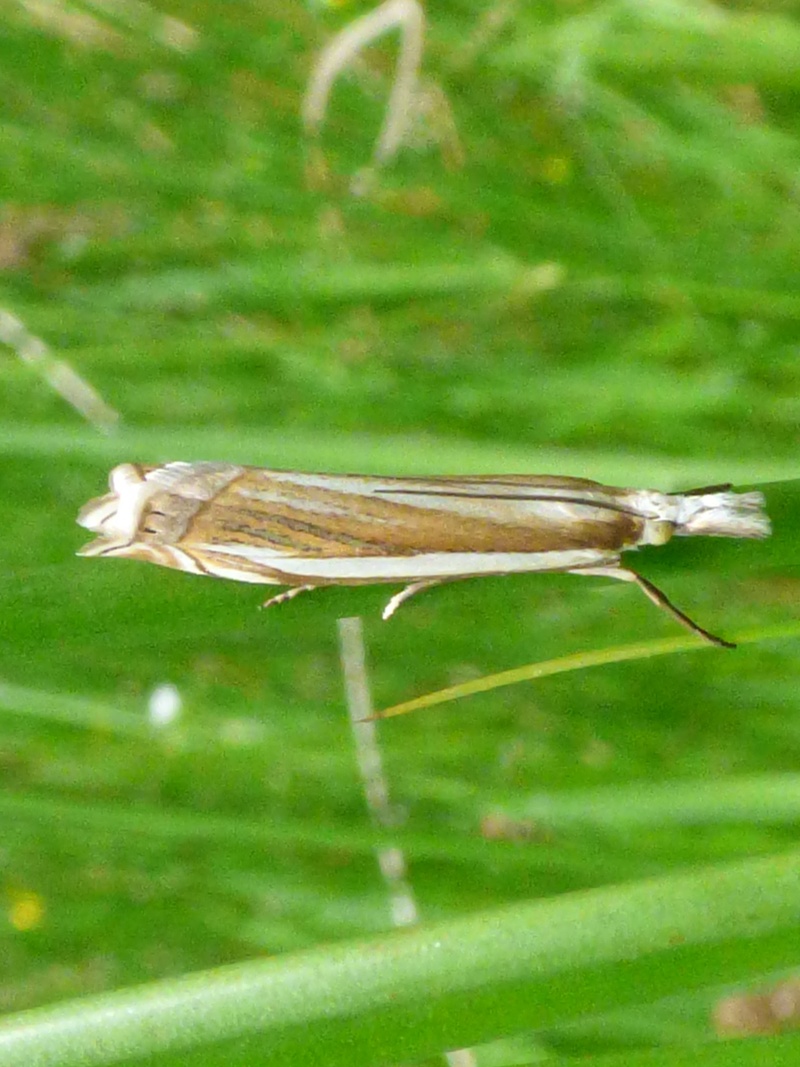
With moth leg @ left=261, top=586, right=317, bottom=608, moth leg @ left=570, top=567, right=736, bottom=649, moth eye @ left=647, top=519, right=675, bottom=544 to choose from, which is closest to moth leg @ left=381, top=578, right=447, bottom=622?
moth leg @ left=261, top=586, right=317, bottom=608

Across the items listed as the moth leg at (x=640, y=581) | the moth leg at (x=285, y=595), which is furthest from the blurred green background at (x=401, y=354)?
the moth leg at (x=285, y=595)

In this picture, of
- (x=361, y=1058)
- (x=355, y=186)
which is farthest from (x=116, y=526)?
(x=355, y=186)

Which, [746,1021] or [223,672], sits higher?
[223,672]

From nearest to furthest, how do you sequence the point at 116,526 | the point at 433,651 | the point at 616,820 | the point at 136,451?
the point at 116,526 < the point at 136,451 < the point at 433,651 < the point at 616,820

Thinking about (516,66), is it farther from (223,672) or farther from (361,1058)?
(361,1058)

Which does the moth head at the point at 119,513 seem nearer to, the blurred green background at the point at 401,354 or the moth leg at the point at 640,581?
the moth leg at the point at 640,581

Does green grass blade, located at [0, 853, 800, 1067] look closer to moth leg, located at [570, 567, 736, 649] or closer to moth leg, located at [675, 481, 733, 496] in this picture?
moth leg, located at [570, 567, 736, 649]

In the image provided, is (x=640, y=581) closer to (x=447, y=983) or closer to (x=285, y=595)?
(x=285, y=595)
